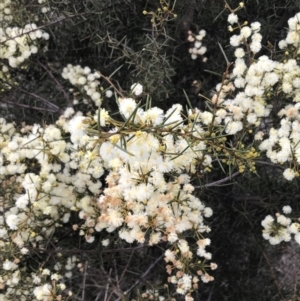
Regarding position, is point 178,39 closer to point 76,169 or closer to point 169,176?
point 76,169

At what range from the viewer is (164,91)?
7.49 feet

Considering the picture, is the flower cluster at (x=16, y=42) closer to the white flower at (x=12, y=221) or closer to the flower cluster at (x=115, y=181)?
the flower cluster at (x=115, y=181)

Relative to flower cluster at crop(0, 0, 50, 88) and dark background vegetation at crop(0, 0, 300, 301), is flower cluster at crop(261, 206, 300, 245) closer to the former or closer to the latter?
dark background vegetation at crop(0, 0, 300, 301)

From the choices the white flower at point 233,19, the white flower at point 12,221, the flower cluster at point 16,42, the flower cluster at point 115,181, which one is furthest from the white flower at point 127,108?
the flower cluster at point 16,42

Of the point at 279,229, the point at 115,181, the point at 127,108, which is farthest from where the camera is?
the point at 279,229

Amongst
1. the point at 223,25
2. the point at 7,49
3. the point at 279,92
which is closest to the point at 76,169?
the point at 7,49

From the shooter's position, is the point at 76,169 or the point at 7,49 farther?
the point at 7,49

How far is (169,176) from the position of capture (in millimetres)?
1502

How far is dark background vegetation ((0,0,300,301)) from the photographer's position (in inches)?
88.6

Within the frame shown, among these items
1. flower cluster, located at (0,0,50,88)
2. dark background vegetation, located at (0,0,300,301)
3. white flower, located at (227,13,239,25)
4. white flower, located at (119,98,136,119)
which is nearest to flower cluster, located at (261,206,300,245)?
dark background vegetation, located at (0,0,300,301)

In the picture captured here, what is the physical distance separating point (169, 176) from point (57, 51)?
1504 mm

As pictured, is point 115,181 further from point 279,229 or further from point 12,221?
point 279,229

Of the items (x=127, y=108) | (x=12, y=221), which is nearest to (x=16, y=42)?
(x=12, y=221)

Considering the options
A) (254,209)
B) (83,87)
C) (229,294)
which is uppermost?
(83,87)
